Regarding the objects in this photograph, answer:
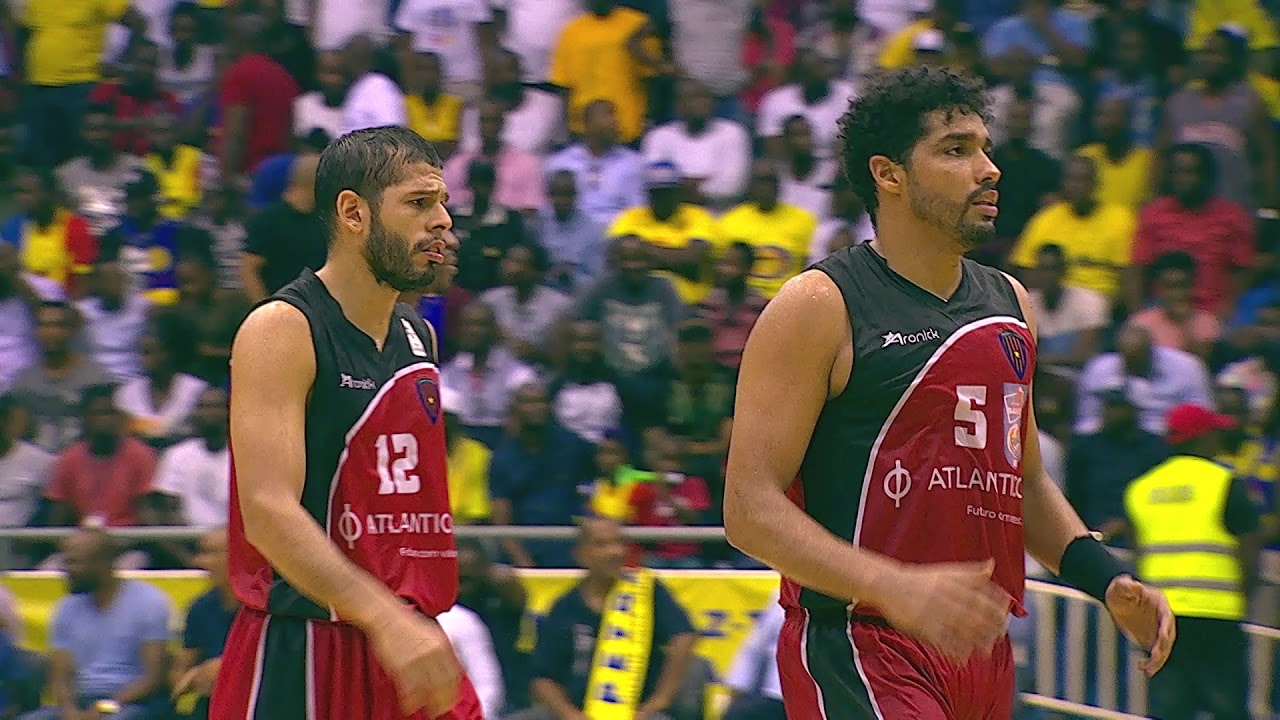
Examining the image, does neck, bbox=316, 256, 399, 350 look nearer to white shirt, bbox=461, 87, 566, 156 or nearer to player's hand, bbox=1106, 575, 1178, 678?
player's hand, bbox=1106, 575, 1178, 678

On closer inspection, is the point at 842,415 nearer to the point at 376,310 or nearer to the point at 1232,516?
the point at 376,310

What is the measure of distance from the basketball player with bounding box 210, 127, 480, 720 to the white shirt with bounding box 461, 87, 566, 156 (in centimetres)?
747

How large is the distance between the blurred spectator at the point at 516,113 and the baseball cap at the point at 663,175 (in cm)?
107

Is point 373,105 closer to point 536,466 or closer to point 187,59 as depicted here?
point 187,59

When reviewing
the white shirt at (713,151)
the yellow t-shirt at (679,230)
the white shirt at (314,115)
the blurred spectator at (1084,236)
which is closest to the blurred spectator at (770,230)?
the yellow t-shirt at (679,230)

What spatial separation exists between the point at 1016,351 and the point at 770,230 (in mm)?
7149

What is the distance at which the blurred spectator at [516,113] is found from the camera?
13.0m

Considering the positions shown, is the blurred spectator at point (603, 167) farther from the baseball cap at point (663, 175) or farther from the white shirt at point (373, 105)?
the white shirt at point (373, 105)

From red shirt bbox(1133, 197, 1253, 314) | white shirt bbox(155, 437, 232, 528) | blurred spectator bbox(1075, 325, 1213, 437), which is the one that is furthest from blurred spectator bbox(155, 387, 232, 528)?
red shirt bbox(1133, 197, 1253, 314)

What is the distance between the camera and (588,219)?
1238 centimetres

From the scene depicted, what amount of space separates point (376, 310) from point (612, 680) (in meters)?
4.44

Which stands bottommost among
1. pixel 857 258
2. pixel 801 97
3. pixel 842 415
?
pixel 842 415

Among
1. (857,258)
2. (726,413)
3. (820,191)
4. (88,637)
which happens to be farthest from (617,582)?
(857,258)

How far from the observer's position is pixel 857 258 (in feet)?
16.6
